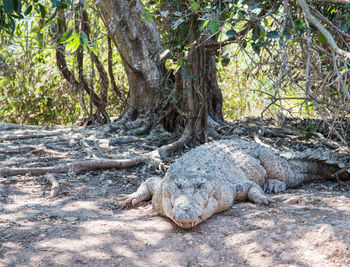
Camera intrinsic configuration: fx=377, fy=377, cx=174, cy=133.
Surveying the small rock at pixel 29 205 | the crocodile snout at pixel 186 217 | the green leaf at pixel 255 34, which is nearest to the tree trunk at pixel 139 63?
the green leaf at pixel 255 34

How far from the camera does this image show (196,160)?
400cm

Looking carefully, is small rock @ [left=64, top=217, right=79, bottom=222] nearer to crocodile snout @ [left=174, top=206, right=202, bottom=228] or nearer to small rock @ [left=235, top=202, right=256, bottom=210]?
crocodile snout @ [left=174, top=206, right=202, bottom=228]

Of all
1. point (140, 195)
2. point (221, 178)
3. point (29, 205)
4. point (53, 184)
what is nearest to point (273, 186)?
point (221, 178)

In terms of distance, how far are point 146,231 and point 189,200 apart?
44 centimetres

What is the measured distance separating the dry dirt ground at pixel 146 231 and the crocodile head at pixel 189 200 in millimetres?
100

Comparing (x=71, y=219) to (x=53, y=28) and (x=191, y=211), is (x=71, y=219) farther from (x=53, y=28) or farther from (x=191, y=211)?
(x=53, y=28)

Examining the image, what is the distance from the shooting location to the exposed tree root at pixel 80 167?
4.47m

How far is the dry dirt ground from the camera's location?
248cm

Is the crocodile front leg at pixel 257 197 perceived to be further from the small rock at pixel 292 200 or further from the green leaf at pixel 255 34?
the green leaf at pixel 255 34

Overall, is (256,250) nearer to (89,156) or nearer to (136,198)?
(136,198)

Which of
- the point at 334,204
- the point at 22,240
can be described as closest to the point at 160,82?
the point at 334,204

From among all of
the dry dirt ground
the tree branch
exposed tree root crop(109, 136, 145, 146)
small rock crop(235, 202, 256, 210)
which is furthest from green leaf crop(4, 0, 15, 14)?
exposed tree root crop(109, 136, 145, 146)

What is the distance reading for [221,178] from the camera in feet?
12.3

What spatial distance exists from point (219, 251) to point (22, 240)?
1413mm
